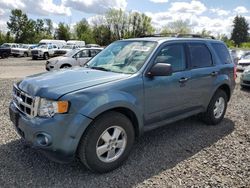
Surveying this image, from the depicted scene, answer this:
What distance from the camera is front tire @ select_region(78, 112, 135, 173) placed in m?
3.28

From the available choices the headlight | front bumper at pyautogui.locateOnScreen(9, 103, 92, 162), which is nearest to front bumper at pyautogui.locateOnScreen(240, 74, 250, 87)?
front bumper at pyautogui.locateOnScreen(9, 103, 92, 162)

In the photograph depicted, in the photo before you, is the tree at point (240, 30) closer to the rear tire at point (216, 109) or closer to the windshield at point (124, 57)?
the rear tire at point (216, 109)

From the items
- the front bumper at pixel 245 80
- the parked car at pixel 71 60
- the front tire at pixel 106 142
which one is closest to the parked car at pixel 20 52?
the parked car at pixel 71 60

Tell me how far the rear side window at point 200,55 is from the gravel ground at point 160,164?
4.25 ft

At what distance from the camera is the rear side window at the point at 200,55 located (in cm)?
479

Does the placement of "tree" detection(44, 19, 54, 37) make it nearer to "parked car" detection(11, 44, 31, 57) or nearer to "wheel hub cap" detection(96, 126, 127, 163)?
"parked car" detection(11, 44, 31, 57)

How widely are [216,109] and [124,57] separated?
2.46 meters

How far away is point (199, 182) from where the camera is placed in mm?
3400

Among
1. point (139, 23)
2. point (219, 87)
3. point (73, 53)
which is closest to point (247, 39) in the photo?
point (139, 23)

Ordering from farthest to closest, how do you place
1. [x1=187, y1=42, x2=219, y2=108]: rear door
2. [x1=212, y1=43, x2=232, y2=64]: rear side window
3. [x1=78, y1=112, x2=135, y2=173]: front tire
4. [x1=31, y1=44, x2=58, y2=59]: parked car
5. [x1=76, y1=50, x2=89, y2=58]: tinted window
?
1. [x1=31, y1=44, x2=58, y2=59]: parked car
2. [x1=76, y1=50, x2=89, y2=58]: tinted window
3. [x1=212, y1=43, x2=232, y2=64]: rear side window
4. [x1=187, y1=42, x2=219, y2=108]: rear door
5. [x1=78, y1=112, x2=135, y2=173]: front tire

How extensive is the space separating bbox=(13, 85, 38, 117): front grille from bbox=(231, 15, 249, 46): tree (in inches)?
3517

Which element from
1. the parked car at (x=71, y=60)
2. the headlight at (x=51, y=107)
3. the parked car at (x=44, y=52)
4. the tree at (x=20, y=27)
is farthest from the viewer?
the tree at (x=20, y=27)

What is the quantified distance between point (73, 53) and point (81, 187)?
1206 cm

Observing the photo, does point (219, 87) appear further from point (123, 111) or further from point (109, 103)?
point (109, 103)
